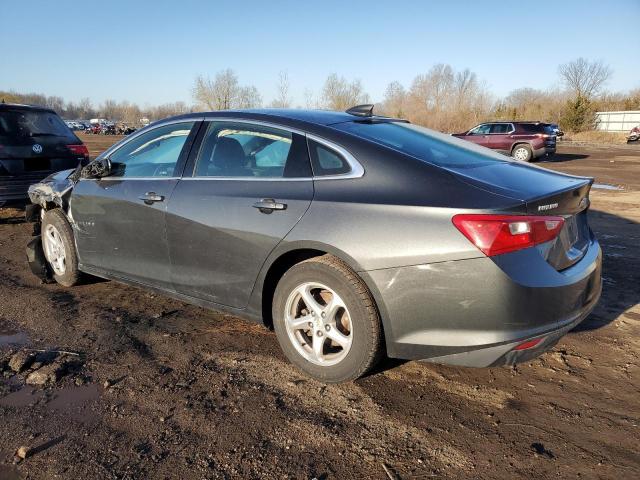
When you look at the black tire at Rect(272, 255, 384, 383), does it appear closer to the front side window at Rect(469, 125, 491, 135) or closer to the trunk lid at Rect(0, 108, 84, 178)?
the trunk lid at Rect(0, 108, 84, 178)

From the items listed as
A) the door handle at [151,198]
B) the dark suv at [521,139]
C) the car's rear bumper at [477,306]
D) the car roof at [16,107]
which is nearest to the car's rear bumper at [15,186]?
the car roof at [16,107]

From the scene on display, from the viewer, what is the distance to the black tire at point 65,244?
15.1ft

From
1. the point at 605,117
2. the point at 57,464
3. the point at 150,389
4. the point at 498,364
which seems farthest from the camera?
the point at 605,117

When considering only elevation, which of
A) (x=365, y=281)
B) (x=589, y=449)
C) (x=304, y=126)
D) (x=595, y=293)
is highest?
(x=304, y=126)

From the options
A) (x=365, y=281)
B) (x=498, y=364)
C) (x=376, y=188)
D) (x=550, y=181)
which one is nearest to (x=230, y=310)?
(x=365, y=281)

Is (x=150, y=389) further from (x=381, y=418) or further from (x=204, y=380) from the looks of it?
(x=381, y=418)

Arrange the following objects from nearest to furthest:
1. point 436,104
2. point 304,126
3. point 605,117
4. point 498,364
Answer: point 498,364 → point 304,126 → point 605,117 → point 436,104

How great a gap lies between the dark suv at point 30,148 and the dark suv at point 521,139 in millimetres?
16655

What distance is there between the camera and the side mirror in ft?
13.9

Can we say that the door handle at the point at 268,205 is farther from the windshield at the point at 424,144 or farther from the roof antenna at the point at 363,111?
the roof antenna at the point at 363,111

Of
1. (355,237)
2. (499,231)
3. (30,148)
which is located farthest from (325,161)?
(30,148)

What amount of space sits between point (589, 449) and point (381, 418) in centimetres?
101

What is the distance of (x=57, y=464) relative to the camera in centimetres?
236

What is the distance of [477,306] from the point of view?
252 cm
